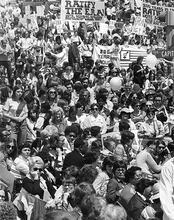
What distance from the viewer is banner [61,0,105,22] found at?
2353 centimetres

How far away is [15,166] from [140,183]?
2474 mm

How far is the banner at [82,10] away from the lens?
23.5 m

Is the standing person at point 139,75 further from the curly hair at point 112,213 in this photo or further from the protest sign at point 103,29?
Answer: the curly hair at point 112,213

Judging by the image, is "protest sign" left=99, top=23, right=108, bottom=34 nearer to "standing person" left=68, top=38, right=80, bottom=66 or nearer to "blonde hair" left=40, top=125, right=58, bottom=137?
"standing person" left=68, top=38, right=80, bottom=66

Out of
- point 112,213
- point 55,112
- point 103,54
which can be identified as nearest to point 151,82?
point 103,54

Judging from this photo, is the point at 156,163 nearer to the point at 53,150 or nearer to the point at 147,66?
the point at 53,150

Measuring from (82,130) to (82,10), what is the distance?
435 inches

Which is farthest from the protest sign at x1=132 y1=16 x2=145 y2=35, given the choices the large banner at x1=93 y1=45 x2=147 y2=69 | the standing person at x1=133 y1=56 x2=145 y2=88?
→ the standing person at x1=133 y1=56 x2=145 y2=88

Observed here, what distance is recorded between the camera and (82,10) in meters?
23.5

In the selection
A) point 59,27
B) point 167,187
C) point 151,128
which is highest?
point 167,187

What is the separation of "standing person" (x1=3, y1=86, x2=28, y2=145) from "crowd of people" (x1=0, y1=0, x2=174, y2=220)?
0.02 m

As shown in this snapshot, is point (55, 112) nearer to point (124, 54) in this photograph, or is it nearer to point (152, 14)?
point (124, 54)

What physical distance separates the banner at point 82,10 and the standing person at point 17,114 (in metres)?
9.29

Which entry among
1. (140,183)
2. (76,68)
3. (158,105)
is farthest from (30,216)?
(76,68)
